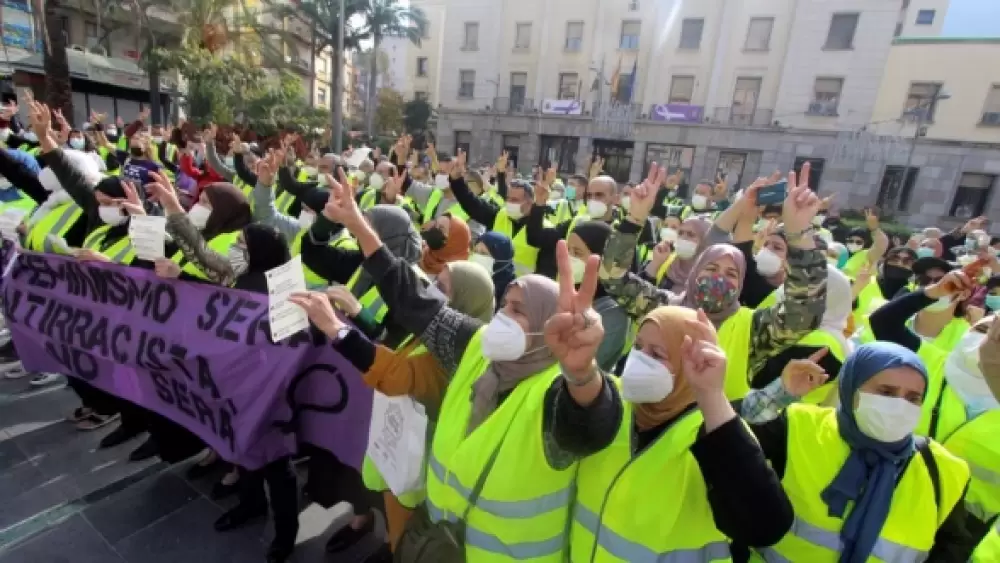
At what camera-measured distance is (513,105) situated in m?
30.4

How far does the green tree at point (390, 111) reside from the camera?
36.7 meters

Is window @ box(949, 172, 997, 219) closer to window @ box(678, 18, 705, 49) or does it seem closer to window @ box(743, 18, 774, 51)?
window @ box(743, 18, 774, 51)

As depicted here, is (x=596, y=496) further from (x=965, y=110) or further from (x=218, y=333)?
(x=965, y=110)

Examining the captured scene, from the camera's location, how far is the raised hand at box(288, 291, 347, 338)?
2.05m

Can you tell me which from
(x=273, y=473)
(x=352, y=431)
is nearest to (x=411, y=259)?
(x=352, y=431)

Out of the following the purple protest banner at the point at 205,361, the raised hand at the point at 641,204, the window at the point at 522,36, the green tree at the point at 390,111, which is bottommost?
the purple protest banner at the point at 205,361

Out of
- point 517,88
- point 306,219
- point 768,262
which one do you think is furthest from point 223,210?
point 517,88

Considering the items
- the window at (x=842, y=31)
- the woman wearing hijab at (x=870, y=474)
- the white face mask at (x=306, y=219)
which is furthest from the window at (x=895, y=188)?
the woman wearing hijab at (x=870, y=474)

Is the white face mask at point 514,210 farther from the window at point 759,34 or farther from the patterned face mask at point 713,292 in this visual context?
the window at point 759,34

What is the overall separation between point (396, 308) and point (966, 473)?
180 cm

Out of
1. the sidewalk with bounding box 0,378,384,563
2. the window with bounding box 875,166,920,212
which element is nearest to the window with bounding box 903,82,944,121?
the window with bounding box 875,166,920,212

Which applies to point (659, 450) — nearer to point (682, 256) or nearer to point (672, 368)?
point (672, 368)

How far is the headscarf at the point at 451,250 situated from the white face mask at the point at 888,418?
221cm

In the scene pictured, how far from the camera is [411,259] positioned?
3141mm
